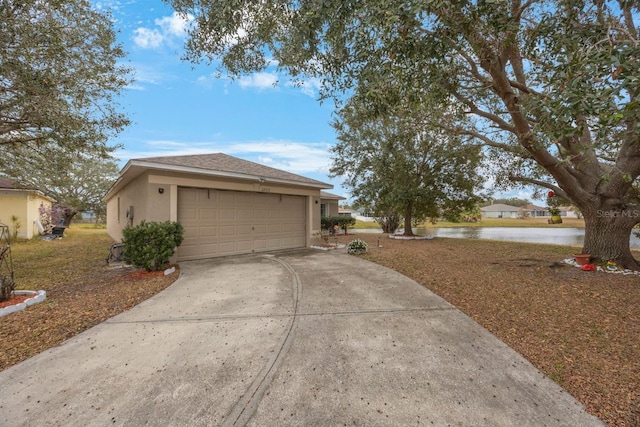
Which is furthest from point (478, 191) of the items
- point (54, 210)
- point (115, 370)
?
point (54, 210)

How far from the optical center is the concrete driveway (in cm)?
202

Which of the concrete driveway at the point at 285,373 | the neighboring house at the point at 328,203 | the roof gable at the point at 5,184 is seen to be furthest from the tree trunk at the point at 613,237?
the roof gable at the point at 5,184

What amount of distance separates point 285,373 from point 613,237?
28.7ft

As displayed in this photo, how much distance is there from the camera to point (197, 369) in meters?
2.57

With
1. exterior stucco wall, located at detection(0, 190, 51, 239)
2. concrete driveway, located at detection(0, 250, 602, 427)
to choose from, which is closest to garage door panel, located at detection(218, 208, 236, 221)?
concrete driveway, located at detection(0, 250, 602, 427)

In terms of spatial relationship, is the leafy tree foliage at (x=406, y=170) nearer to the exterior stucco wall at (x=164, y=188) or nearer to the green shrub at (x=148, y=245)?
the exterior stucco wall at (x=164, y=188)

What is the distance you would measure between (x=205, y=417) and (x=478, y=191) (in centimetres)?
1655

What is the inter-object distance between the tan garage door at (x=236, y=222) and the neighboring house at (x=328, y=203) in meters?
10.0

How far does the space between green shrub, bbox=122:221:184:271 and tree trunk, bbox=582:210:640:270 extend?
1029 centimetres

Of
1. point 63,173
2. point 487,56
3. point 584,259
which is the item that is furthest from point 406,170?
point 63,173

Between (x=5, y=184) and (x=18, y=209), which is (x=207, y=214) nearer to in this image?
(x=18, y=209)

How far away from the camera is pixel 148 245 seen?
19.9ft

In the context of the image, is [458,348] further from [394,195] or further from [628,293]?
[394,195]

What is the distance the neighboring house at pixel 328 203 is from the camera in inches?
833
